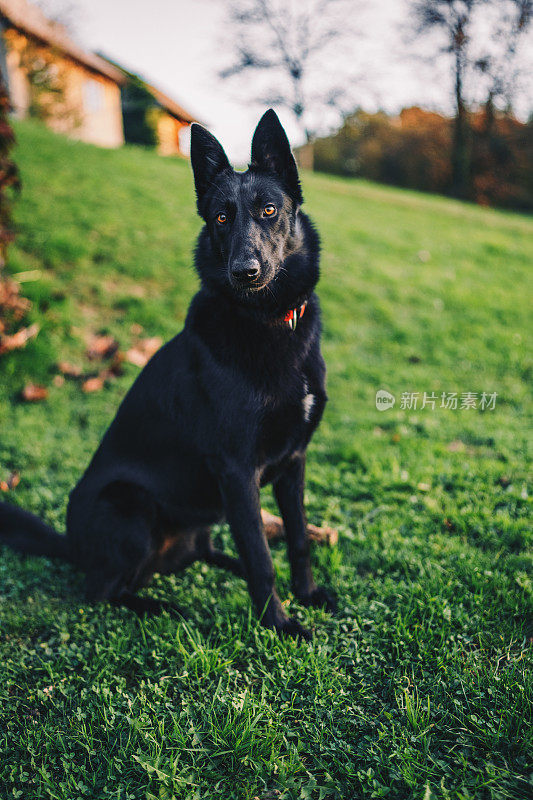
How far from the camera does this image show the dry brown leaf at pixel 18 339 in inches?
195

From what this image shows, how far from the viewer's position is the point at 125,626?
2256 millimetres

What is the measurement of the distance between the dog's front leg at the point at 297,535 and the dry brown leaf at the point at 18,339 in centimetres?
376

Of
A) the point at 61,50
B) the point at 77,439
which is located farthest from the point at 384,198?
the point at 61,50

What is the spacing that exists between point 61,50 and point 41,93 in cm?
192

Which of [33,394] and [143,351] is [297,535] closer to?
[33,394]

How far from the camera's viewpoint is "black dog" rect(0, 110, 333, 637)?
2.09 meters

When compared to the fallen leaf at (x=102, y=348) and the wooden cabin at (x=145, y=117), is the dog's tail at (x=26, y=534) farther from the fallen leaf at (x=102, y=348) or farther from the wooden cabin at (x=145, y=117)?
the wooden cabin at (x=145, y=117)

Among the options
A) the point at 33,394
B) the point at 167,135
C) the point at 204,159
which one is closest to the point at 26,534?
the point at 204,159

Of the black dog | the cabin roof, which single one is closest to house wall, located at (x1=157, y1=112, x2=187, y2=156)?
the cabin roof

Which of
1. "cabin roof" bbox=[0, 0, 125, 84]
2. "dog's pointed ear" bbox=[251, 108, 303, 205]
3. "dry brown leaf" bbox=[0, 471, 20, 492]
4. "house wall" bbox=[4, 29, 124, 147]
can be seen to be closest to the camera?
"dog's pointed ear" bbox=[251, 108, 303, 205]

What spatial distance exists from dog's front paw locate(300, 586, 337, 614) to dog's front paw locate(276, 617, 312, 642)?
0.59 ft

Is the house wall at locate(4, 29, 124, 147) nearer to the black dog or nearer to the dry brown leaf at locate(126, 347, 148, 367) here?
the dry brown leaf at locate(126, 347, 148, 367)

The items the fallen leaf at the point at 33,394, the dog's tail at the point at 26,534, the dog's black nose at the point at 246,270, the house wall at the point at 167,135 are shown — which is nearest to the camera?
the dog's black nose at the point at 246,270

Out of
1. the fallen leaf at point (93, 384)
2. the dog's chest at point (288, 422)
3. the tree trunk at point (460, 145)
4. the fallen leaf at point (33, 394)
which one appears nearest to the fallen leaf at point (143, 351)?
the fallen leaf at point (93, 384)
